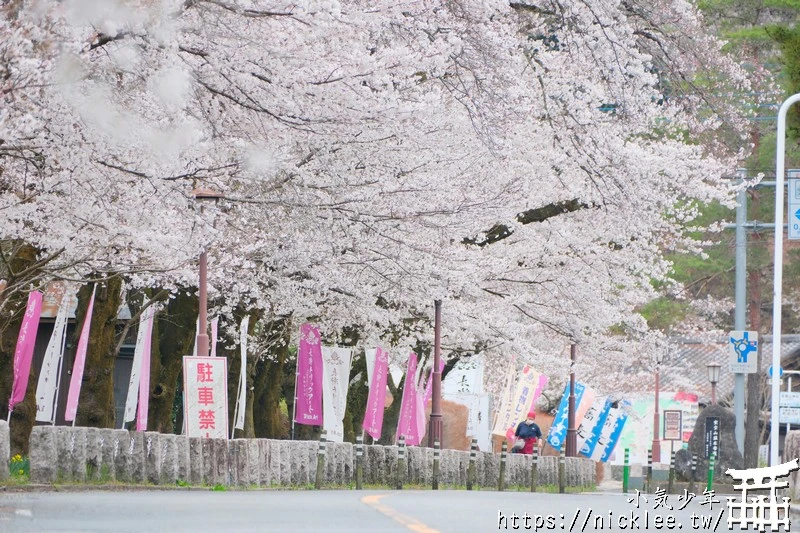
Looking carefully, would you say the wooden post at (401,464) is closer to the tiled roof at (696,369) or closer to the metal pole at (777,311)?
the metal pole at (777,311)

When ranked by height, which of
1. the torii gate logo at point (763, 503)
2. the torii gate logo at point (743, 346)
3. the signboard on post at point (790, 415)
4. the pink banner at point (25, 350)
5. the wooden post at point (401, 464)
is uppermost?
the torii gate logo at point (743, 346)

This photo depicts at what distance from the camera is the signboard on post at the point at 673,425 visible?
47125 millimetres

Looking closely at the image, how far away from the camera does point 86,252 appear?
783 inches

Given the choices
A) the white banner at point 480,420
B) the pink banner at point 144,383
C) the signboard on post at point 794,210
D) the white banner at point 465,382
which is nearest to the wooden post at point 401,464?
the pink banner at point 144,383

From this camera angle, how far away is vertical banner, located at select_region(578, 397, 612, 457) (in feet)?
144

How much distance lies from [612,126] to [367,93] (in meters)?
8.10

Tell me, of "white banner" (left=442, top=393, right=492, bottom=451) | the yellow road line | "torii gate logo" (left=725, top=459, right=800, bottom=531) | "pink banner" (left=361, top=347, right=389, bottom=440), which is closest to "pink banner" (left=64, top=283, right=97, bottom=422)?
"pink banner" (left=361, top=347, right=389, bottom=440)

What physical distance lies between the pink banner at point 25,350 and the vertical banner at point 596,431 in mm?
23759

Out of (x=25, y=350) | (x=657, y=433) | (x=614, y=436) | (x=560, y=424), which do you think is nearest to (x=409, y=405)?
(x=25, y=350)

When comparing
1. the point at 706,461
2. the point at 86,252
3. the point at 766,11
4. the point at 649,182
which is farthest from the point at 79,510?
the point at 766,11

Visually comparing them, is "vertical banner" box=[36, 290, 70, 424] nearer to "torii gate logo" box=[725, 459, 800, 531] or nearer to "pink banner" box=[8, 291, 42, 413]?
Answer: "pink banner" box=[8, 291, 42, 413]

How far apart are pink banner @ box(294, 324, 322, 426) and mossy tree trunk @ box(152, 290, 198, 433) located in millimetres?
2220

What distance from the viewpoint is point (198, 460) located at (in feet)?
63.3

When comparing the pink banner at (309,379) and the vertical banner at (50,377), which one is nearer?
the vertical banner at (50,377)
